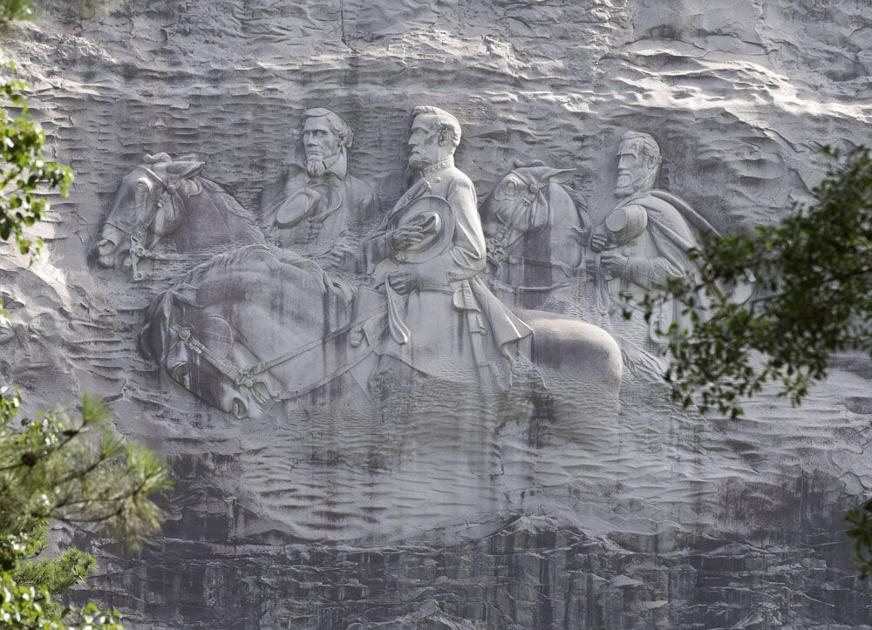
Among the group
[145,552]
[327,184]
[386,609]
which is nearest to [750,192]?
[327,184]

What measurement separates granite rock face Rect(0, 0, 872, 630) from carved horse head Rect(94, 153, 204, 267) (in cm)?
2

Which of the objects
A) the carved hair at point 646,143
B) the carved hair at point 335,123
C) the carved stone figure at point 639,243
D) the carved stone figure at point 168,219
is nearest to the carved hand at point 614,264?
the carved stone figure at point 639,243

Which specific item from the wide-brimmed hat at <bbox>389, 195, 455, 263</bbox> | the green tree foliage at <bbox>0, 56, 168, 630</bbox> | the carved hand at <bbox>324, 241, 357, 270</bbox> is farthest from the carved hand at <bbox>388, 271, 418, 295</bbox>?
the green tree foliage at <bbox>0, 56, 168, 630</bbox>

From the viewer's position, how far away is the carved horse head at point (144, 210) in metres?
14.8

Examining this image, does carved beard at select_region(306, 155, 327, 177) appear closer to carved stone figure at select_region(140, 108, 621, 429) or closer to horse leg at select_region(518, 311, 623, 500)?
carved stone figure at select_region(140, 108, 621, 429)

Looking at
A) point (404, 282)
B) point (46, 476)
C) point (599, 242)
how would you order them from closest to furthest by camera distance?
point (46, 476)
point (404, 282)
point (599, 242)

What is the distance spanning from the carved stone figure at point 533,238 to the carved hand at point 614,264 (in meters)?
0.18

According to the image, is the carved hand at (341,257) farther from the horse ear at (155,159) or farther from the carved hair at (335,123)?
the horse ear at (155,159)

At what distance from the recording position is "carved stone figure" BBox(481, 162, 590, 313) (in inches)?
583

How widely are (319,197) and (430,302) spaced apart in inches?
46.0

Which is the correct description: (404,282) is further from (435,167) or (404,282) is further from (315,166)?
(315,166)

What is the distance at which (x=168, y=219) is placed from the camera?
48.6 ft

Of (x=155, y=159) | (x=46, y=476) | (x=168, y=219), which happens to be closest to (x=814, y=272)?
(x=46, y=476)

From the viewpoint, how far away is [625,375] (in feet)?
47.9
